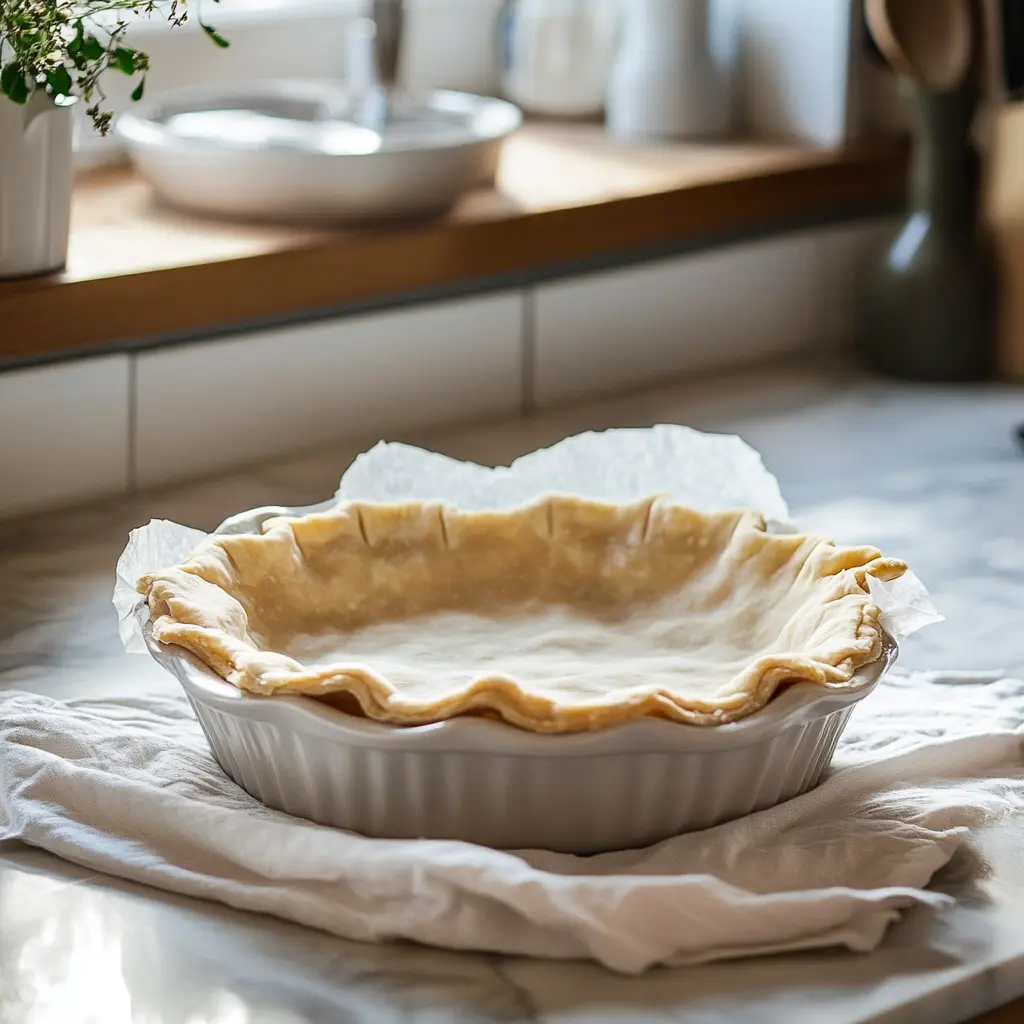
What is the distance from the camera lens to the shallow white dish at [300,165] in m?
1.44

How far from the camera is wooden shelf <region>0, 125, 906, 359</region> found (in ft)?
4.28

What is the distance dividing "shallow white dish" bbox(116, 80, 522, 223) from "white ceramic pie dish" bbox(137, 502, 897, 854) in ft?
2.28

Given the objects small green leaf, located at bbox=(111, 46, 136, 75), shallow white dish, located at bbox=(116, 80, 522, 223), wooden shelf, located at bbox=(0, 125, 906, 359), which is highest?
small green leaf, located at bbox=(111, 46, 136, 75)

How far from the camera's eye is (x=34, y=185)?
1.24 meters

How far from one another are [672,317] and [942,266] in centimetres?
27

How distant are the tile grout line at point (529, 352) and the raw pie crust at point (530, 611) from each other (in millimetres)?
596

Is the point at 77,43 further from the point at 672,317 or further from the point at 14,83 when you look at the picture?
the point at 672,317

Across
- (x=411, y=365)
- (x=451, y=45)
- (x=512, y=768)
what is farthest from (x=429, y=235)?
(x=512, y=768)

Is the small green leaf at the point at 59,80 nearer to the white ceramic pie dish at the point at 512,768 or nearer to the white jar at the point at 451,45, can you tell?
the white ceramic pie dish at the point at 512,768

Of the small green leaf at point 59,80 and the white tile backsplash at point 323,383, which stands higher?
the small green leaf at point 59,80

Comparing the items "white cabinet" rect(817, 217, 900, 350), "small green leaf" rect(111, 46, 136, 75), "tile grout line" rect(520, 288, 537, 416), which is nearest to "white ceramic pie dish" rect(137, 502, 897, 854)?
"small green leaf" rect(111, 46, 136, 75)

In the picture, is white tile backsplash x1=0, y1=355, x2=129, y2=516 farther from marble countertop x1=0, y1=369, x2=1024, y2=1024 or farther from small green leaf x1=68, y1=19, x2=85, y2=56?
small green leaf x1=68, y1=19, x2=85, y2=56

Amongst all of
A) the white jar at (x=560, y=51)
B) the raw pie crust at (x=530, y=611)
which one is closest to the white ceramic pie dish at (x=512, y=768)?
the raw pie crust at (x=530, y=611)

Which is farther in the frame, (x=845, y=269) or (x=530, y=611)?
(x=845, y=269)
